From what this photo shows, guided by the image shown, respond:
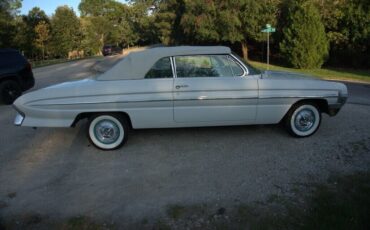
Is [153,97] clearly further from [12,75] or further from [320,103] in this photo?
[12,75]

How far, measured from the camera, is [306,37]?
1952cm

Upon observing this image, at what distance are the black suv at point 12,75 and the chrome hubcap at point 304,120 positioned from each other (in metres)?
8.74

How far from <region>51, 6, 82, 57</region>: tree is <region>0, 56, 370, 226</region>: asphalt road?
5079 cm

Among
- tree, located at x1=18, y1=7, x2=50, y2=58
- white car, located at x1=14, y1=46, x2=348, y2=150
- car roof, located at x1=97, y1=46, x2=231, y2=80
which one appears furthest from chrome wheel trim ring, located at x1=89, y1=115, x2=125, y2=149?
tree, located at x1=18, y1=7, x2=50, y2=58

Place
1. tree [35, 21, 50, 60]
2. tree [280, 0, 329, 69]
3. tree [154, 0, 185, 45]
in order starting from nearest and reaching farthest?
tree [280, 0, 329, 69], tree [154, 0, 185, 45], tree [35, 21, 50, 60]

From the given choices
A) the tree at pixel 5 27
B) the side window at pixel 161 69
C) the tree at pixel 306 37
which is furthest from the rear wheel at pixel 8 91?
the tree at pixel 5 27

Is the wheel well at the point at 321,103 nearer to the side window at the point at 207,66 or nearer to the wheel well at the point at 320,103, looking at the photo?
the wheel well at the point at 320,103

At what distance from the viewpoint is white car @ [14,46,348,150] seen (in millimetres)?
5391

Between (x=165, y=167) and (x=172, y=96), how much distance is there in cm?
114

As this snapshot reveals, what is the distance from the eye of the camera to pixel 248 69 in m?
5.65

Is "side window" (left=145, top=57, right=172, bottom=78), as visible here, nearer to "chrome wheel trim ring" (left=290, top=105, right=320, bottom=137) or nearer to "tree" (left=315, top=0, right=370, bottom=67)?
"chrome wheel trim ring" (left=290, top=105, right=320, bottom=137)

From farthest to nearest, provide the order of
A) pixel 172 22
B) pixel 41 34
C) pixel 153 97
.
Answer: pixel 41 34 → pixel 172 22 → pixel 153 97

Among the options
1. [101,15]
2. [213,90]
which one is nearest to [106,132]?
[213,90]

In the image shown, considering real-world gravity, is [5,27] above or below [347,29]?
above
